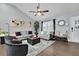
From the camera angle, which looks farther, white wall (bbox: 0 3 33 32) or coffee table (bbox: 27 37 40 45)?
coffee table (bbox: 27 37 40 45)

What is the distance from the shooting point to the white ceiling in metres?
2.73

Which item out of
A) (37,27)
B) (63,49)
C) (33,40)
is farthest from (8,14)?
(63,49)

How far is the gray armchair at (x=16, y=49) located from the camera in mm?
2828

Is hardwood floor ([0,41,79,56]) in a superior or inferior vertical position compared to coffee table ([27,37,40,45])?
inferior

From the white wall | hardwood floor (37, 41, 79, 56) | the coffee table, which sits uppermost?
the white wall

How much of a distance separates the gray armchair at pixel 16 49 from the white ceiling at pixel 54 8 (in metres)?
0.67

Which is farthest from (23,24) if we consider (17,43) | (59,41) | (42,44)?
(59,41)

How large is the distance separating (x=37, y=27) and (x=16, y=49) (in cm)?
65

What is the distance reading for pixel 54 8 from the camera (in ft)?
9.14

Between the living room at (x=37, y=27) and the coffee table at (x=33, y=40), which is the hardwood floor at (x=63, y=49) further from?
the coffee table at (x=33, y=40)

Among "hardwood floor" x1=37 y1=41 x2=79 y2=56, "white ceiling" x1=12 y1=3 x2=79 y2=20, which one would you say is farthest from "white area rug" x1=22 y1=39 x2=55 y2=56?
"white ceiling" x1=12 y1=3 x2=79 y2=20

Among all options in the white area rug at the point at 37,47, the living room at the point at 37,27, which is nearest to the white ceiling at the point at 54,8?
the living room at the point at 37,27

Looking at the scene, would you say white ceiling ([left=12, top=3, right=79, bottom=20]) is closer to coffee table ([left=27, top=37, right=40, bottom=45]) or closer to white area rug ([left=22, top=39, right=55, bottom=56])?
coffee table ([left=27, top=37, right=40, bottom=45])

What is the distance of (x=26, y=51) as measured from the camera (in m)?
2.90
